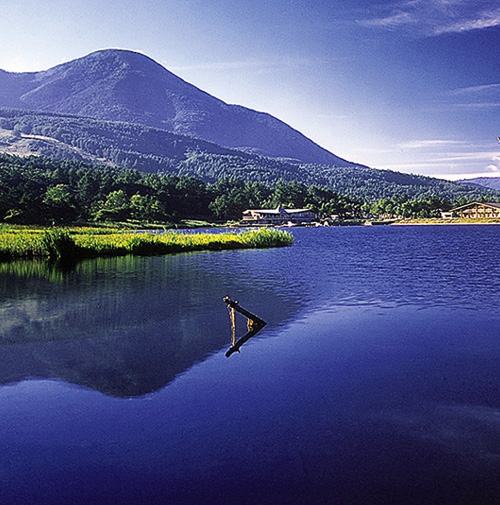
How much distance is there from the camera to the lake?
9.95 m

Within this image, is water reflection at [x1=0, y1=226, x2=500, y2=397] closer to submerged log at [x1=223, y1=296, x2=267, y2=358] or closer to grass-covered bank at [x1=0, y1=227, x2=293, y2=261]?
submerged log at [x1=223, y1=296, x2=267, y2=358]

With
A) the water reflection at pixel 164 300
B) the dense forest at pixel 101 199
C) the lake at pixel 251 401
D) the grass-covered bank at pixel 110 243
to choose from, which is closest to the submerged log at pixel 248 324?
the water reflection at pixel 164 300

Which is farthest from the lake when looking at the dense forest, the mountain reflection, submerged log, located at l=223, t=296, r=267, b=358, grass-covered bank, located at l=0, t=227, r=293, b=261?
the dense forest

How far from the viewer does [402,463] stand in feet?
34.9

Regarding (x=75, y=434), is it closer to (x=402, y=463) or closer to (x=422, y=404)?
(x=402, y=463)

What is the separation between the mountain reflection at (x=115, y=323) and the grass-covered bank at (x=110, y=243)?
991 cm

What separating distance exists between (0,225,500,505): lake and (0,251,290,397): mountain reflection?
0.11 meters

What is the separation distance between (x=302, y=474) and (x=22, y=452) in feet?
19.9

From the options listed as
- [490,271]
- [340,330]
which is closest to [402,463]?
[340,330]

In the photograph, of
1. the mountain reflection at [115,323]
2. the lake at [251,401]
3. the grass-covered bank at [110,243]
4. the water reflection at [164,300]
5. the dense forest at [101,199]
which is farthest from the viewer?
the dense forest at [101,199]

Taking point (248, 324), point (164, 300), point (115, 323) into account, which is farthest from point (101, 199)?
point (248, 324)

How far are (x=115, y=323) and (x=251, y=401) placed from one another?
11357 mm

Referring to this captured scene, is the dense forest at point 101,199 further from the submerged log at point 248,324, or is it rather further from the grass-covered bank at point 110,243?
the submerged log at point 248,324

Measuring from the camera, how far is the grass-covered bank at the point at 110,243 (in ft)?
173
